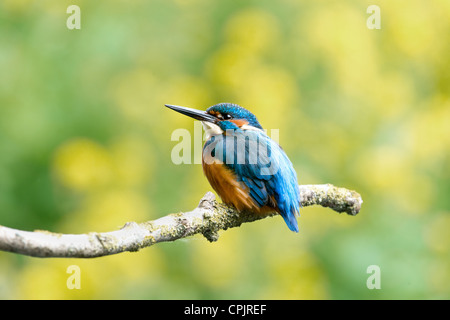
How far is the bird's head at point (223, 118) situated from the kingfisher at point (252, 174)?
9 cm

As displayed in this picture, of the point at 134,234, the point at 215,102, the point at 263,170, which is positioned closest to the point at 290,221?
the point at 263,170

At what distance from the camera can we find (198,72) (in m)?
4.16

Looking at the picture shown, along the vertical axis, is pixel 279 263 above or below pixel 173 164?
below

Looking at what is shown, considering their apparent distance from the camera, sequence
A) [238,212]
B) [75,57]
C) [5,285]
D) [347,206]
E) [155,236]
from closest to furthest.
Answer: [155,236] → [238,212] → [347,206] → [5,285] → [75,57]

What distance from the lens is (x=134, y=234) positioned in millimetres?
1845

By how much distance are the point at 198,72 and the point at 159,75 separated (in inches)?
12.0

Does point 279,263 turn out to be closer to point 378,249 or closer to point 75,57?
point 378,249

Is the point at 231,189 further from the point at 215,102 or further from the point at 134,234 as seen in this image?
the point at 215,102

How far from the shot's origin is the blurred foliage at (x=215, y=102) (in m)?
3.52

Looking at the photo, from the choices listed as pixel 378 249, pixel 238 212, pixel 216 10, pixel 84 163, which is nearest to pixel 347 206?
pixel 238 212

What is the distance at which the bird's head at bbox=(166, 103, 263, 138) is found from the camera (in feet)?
10.5

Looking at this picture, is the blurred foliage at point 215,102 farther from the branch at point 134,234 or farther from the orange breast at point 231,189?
the branch at point 134,234

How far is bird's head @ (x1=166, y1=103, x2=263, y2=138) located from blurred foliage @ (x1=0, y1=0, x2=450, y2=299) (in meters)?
0.60

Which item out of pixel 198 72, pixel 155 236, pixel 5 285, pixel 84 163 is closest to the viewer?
pixel 155 236
